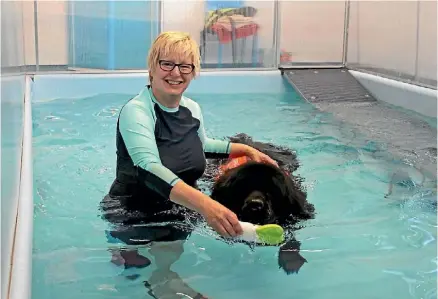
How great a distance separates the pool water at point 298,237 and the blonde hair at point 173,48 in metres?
0.65

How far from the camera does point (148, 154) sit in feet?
6.51

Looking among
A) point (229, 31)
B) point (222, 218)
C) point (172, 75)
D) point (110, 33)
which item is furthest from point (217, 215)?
point (229, 31)

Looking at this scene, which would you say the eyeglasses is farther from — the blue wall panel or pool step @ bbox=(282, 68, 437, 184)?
the blue wall panel

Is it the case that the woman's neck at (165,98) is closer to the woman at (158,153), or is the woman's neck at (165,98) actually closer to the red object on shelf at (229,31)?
the woman at (158,153)

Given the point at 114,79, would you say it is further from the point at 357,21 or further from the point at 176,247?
the point at 176,247

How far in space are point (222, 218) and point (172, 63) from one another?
66 centimetres

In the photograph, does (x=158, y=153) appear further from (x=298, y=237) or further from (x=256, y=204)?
(x=298, y=237)

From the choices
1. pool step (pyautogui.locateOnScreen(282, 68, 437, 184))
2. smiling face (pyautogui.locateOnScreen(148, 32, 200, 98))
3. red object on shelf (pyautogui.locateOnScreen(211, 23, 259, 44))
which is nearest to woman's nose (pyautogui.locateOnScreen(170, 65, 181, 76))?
smiling face (pyautogui.locateOnScreen(148, 32, 200, 98))

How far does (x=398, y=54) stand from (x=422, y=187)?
9.96ft

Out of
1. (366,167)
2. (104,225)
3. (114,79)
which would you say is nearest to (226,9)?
(114,79)

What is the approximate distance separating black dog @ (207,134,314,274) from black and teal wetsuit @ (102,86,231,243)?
0.22 meters

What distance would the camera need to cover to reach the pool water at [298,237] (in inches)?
77.3

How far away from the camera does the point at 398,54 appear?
5844 mm

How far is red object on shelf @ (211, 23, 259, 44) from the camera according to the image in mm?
6605
